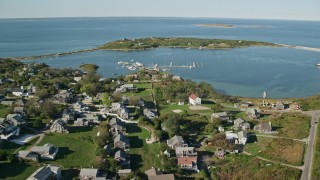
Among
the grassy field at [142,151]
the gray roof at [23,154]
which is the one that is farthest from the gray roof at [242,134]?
the gray roof at [23,154]

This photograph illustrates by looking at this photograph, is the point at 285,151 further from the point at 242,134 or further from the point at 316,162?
the point at 242,134

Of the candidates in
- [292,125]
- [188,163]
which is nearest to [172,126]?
[188,163]

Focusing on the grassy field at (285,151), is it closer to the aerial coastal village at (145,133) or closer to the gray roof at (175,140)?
the aerial coastal village at (145,133)

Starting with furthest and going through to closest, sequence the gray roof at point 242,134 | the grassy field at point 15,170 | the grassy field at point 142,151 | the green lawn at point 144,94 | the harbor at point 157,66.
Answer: the harbor at point 157,66
the green lawn at point 144,94
the gray roof at point 242,134
the grassy field at point 142,151
the grassy field at point 15,170

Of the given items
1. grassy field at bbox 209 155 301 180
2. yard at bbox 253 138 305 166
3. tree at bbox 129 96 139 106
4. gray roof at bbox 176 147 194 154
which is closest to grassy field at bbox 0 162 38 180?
gray roof at bbox 176 147 194 154

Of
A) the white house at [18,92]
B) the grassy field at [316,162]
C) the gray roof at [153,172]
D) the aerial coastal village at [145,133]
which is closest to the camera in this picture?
the gray roof at [153,172]

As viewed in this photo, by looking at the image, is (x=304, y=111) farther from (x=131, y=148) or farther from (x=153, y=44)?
(x=153, y=44)

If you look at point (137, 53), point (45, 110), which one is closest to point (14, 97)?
point (45, 110)
